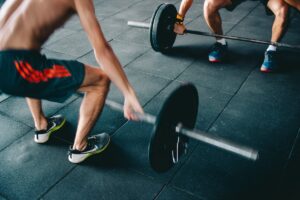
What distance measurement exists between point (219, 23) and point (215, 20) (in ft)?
0.21

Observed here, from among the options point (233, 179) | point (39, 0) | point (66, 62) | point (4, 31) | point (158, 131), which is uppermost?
point (39, 0)

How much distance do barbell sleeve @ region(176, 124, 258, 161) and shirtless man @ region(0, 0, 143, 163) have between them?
0.28 metres

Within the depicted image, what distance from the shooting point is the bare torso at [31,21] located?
4.41 ft

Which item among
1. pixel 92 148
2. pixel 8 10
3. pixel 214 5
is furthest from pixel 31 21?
pixel 214 5

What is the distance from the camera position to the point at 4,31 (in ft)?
4.60

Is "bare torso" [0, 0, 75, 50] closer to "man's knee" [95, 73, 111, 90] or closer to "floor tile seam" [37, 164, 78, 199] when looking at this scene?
"man's knee" [95, 73, 111, 90]

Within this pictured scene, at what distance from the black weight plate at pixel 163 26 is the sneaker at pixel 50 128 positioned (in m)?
1.07

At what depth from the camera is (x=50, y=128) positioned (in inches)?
78.1

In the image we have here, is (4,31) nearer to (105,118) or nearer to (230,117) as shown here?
(105,118)

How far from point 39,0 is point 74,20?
2850 mm

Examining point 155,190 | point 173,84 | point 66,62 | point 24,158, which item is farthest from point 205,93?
point 24,158

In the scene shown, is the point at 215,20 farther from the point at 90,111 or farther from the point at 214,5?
the point at 90,111

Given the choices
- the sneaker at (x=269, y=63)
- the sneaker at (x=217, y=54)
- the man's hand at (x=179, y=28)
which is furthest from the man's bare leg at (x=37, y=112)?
the sneaker at (x=269, y=63)

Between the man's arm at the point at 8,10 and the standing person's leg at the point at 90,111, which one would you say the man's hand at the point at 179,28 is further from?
the man's arm at the point at 8,10
